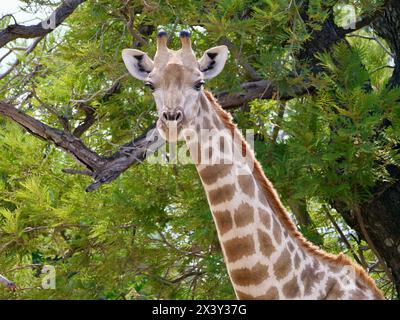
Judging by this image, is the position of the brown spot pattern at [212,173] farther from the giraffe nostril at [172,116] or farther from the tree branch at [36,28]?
the tree branch at [36,28]

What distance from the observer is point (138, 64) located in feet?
24.0

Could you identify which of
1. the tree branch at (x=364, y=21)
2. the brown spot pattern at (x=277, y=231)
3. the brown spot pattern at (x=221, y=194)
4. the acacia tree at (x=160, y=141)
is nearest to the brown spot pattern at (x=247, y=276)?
the brown spot pattern at (x=277, y=231)

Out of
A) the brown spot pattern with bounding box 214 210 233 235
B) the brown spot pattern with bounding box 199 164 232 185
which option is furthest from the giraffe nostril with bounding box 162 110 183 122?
the brown spot pattern with bounding box 214 210 233 235

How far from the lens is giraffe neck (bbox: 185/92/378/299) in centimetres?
699

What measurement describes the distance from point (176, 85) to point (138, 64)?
2.22 ft

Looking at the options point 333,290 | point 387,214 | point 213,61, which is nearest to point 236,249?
point 333,290

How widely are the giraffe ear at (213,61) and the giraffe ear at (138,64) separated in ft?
1.14

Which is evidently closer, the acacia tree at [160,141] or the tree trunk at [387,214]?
the acacia tree at [160,141]

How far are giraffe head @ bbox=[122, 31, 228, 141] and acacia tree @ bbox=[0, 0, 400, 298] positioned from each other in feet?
6.25

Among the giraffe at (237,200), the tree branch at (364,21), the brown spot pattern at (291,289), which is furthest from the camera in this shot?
the tree branch at (364,21)

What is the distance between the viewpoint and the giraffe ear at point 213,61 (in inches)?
282

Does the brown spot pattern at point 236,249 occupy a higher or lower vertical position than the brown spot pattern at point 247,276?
higher

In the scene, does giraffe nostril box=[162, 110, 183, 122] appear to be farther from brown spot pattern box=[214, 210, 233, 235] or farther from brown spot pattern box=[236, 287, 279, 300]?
brown spot pattern box=[236, 287, 279, 300]

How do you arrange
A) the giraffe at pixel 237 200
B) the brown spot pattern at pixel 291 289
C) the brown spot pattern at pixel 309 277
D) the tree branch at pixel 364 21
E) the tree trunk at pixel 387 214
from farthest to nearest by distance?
the tree branch at pixel 364 21, the tree trunk at pixel 387 214, the brown spot pattern at pixel 309 277, the brown spot pattern at pixel 291 289, the giraffe at pixel 237 200
